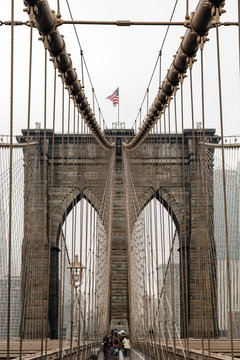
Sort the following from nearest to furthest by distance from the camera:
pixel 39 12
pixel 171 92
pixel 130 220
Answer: pixel 39 12 → pixel 171 92 → pixel 130 220

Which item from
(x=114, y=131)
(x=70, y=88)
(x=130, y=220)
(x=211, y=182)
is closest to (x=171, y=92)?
(x=70, y=88)

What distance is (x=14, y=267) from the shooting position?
2220 cm

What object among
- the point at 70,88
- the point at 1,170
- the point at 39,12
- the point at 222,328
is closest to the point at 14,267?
the point at 1,170

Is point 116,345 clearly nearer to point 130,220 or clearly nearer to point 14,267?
point 130,220

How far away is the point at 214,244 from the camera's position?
2527 centimetres

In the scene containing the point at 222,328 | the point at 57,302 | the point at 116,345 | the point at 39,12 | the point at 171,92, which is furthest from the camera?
the point at 57,302

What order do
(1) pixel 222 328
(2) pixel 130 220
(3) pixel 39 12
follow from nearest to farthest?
(3) pixel 39 12, (2) pixel 130 220, (1) pixel 222 328

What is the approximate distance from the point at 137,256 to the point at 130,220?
1.18 meters

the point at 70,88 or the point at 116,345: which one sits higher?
the point at 70,88

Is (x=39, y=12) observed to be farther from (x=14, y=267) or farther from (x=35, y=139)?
(x=35, y=139)

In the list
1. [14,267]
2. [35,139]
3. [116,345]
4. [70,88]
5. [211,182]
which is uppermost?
[35,139]

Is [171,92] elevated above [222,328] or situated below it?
above

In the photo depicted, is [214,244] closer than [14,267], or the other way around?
[14,267]

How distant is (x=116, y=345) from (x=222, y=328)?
1004 centimetres
